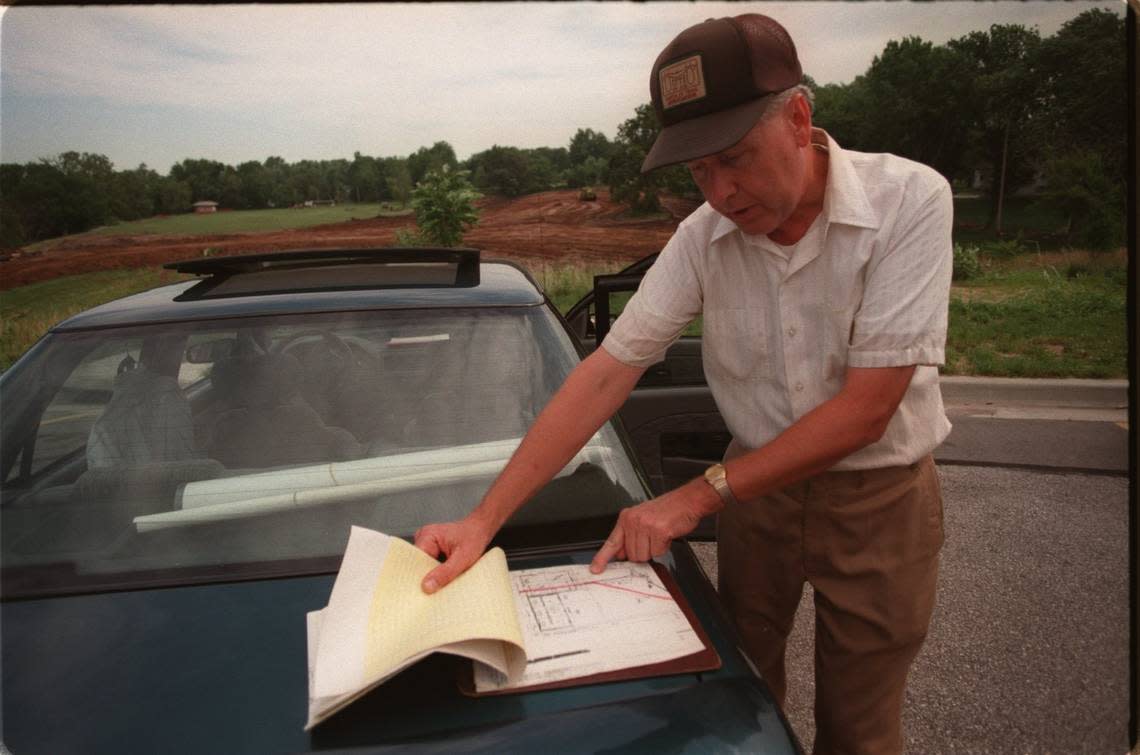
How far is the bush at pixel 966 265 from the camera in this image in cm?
1023

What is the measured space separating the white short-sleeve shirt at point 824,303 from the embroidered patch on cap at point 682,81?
0.29m

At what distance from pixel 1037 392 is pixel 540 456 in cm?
576

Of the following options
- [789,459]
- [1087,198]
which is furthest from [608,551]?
[1087,198]

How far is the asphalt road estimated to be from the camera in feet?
7.61

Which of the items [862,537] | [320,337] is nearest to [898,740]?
[862,537]

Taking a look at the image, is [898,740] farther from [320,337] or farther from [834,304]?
[320,337]

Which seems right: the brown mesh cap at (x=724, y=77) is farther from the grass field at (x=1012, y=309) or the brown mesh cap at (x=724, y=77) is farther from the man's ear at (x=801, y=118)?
the grass field at (x=1012, y=309)

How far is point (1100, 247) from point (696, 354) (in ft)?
30.1

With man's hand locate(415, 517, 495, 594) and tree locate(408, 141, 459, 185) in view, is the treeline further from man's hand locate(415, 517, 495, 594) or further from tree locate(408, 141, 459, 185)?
man's hand locate(415, 517, 495, 594)

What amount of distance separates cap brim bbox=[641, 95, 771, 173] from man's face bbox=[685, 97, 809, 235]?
2cm

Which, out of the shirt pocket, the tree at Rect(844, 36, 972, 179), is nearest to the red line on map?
the shirt pocket

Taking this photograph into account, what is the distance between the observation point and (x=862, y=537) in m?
1.55

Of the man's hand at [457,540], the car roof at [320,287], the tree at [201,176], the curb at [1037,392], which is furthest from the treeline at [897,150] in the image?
the man's hand at [457,540]

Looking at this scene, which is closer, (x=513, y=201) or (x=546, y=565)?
(x=546, y=565)
